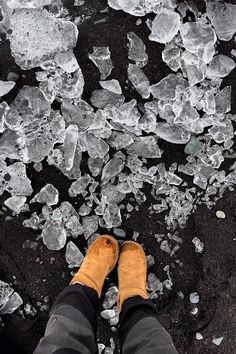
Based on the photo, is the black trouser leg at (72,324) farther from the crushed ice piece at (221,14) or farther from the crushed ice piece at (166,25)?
the crushed ice piece at (221,14)

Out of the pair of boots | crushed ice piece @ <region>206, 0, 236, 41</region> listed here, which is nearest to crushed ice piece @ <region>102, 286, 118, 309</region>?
the pair of boots

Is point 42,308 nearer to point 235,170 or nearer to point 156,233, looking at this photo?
point 156,233

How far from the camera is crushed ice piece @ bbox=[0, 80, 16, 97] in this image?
87.7 inches

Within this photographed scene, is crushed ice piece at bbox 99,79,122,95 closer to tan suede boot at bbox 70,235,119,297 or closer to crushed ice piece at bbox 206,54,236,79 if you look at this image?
crushed ice piece at bbox 206,54,236,79

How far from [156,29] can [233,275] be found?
131 centimetres

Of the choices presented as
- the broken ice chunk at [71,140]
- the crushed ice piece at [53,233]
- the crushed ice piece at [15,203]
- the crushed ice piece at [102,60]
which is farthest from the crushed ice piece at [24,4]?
the crushed ice piece at [53,233]

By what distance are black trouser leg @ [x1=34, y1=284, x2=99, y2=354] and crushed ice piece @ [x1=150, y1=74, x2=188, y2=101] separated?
39.3 inches

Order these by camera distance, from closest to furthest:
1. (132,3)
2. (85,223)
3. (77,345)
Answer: (77,345) → (132,3) → (85,223)

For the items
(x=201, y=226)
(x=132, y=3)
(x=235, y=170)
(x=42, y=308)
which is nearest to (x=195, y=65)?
(x=132, y=3)

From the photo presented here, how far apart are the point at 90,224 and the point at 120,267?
28cm

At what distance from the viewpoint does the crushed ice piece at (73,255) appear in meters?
2.37

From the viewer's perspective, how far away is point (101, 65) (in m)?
2.28

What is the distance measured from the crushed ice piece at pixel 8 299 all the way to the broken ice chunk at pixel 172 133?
1076 mm

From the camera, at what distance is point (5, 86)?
2.23 m
